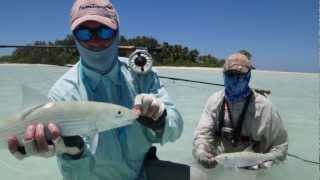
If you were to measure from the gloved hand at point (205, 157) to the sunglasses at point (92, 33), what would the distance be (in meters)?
2.09

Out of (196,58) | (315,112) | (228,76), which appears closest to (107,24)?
(228,76)

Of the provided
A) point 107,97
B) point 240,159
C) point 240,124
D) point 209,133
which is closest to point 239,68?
point 240,124

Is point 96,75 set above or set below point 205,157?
above

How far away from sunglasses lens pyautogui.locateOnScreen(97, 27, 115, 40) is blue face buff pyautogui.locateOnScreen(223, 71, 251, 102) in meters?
2.04

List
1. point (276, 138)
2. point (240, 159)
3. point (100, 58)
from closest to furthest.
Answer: point (100, 58) < point (240, 159) < point (276, 138)

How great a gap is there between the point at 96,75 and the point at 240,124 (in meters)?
2.07

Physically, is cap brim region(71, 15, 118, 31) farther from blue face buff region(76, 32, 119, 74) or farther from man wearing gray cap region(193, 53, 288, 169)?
man wearing gray cap region(193, 53, 288, 169)

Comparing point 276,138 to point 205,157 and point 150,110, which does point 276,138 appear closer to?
point 205,157

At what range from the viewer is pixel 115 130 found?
2.88 metres

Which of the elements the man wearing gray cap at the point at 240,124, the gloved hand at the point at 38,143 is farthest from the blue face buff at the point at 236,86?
the gloved hand at the point at 38,143

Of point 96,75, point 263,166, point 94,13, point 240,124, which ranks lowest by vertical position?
point 263,166

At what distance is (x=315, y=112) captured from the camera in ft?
33.6

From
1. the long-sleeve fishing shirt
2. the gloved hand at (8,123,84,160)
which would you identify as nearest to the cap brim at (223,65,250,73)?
the long-sleeve fishing shirt

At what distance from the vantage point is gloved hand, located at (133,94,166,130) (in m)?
2.49
